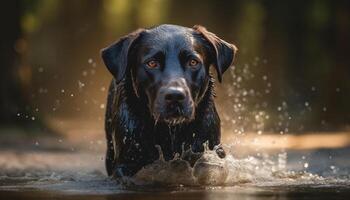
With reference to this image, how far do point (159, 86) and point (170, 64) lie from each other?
253 millimetres

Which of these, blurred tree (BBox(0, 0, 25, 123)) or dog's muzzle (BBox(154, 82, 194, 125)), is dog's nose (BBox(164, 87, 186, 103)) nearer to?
dog's muzzle (BBox(154, 82, 194, 125))

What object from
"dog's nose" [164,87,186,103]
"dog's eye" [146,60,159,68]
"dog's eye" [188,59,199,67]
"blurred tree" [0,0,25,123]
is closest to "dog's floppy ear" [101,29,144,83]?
"dog's eye" [146,60,159,68]

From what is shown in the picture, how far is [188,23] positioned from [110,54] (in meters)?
24.1

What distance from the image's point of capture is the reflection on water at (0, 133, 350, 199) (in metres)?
8.67

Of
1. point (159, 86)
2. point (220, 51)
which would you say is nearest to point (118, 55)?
point (159, 86)

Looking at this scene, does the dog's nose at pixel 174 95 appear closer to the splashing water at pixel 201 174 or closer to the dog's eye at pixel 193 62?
the dog's eye at pixel 193 62

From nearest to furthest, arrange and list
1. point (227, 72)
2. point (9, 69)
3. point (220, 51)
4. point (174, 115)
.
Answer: point (174, 115), point (220, 51), point (9, 69), point (227, 72)

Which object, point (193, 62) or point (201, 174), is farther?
point (201, 174)

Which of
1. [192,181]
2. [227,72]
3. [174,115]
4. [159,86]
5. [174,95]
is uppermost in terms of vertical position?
[227,72]

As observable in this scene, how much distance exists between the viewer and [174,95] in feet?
29.2

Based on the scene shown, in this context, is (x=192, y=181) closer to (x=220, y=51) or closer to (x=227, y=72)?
(x=220, y=51)

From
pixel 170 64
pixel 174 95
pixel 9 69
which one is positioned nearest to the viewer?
pixel 174 95

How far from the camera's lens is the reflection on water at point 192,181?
28.5 feet

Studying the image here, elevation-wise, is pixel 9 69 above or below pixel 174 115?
above
